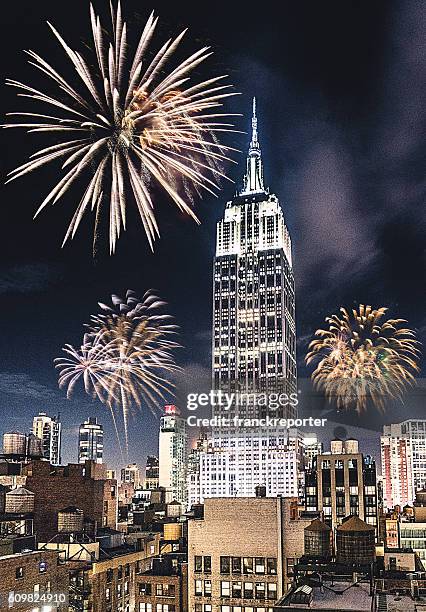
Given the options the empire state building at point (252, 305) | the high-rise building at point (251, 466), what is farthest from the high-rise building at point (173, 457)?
the empire state building at point (252, 305)

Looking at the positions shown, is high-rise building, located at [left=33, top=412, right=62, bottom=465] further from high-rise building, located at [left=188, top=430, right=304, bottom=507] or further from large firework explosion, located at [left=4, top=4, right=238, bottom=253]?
large firework explosion, located at [left=4, top=4, right=238, bottom=253]

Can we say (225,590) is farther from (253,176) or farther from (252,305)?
(253,176)

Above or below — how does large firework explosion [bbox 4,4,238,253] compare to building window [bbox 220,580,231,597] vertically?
above

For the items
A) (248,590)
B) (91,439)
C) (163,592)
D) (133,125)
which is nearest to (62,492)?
(163,592)

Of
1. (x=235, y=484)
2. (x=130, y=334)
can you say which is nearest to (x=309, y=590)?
(x=130, y=334)

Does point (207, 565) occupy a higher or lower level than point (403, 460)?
lower

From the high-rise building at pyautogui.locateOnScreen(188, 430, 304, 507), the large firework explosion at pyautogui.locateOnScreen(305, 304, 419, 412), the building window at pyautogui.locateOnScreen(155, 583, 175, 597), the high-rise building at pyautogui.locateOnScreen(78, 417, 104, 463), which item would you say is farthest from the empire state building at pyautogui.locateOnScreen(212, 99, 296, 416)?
the building window at pyautogui.locateOnScreen(155, 583, 175, 597)
